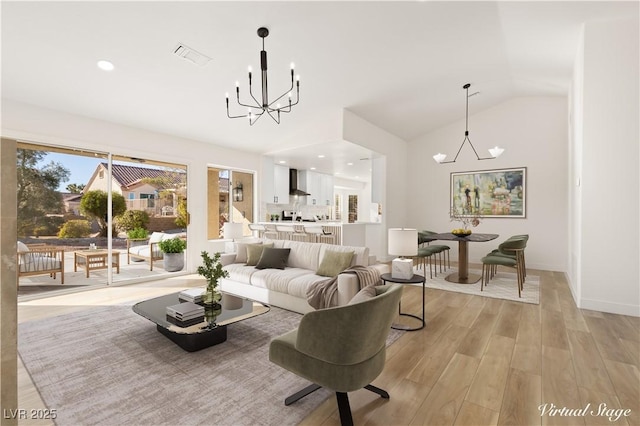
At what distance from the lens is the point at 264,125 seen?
19.5ft

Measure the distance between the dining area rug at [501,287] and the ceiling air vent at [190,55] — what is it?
15.5 feet

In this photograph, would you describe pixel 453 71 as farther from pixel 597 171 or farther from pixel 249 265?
pixel 249 265

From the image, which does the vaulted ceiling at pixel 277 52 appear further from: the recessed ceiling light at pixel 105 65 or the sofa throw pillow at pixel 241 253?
the sofa throw pillow at pixel 241 253

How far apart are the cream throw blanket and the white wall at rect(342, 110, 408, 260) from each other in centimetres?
318

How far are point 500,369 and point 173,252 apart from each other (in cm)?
568

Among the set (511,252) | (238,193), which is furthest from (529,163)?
(238,193)

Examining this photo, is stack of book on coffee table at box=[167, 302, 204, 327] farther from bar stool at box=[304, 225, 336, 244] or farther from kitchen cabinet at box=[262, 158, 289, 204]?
kitchen cabinet at box=[262, 158, 289, 204]

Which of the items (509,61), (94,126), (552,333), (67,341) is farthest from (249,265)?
(509,61)

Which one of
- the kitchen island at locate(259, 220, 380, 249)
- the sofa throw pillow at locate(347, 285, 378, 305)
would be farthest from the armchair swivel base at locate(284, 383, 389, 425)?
Result: the kitchen island at locate(259, 220, 380, 249)

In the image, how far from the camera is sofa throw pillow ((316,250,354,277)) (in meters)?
3.65

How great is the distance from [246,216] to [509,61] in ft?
19.8

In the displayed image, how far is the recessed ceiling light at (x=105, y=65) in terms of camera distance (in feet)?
12.0

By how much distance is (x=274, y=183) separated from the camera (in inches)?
311

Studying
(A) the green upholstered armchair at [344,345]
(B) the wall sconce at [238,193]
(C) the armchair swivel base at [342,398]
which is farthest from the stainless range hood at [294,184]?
(A) the green upholstered armchair at [344,345]
